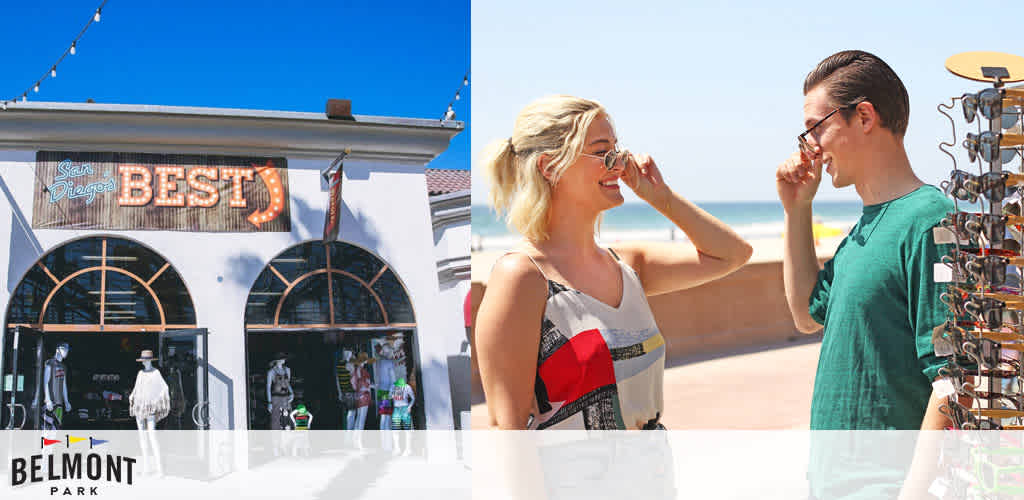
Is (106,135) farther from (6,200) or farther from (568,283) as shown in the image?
(568,283)

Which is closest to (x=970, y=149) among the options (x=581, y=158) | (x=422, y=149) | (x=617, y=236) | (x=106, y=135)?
(x=581, y=158)

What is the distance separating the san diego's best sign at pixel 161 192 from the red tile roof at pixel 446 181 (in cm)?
101

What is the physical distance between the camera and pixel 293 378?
19.5 feet

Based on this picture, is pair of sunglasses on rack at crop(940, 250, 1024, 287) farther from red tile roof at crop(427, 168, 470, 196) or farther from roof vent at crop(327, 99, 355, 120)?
red tile roof at crop(427, 168, 470, 196)

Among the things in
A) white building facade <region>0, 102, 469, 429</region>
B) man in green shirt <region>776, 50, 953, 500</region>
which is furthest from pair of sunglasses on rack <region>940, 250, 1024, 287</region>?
white building facade <region>0, 102, 469, 429</region>

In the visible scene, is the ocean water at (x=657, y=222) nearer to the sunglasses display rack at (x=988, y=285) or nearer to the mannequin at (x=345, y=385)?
the mannequin at (x=345, y=385)

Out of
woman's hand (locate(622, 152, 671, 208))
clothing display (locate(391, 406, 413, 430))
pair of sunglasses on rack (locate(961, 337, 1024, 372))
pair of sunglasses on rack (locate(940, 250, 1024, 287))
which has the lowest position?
clothing display (locate(391, 406, 413, 430))

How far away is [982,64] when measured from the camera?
136 centimetres

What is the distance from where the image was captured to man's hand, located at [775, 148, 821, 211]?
2025mm

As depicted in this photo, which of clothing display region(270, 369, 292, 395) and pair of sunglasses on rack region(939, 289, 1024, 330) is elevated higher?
pair of sunglasses on rack region(939, 289, 1024, 330)

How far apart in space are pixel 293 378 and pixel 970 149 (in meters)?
5.22

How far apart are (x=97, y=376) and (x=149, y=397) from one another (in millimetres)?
348

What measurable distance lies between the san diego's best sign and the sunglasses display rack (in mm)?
5183

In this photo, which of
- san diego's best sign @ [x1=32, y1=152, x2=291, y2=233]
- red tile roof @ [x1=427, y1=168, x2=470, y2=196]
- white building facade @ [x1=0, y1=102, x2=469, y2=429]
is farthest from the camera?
red tile roof @ [x1=427, y1=168, x2=470, y2=196]
